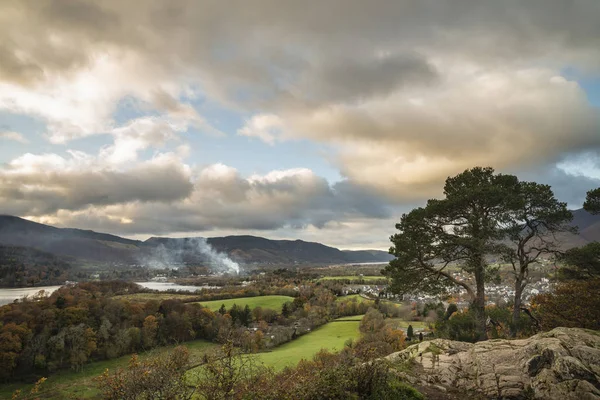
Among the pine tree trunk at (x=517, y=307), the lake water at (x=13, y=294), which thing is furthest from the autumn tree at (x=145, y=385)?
the lake water at (x=13, y=294)

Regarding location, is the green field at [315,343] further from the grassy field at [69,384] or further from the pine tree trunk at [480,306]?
the pine tree trunk at [480,306]

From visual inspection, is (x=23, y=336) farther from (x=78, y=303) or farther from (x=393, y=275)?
(x=393, y=275)

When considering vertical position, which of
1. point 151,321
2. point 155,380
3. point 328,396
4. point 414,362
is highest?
point 155,380

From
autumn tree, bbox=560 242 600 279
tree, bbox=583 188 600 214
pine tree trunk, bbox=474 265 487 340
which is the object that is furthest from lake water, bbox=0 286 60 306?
tree, bbox=583 188 600 214

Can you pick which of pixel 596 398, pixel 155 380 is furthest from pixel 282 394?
pixel 596 398

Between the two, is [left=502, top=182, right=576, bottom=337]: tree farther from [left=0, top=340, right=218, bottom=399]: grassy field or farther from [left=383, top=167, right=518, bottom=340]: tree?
[left=0, top=340, right=218, bottom=399]: grassy field

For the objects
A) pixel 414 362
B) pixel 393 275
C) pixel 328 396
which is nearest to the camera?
pixel 328 396
